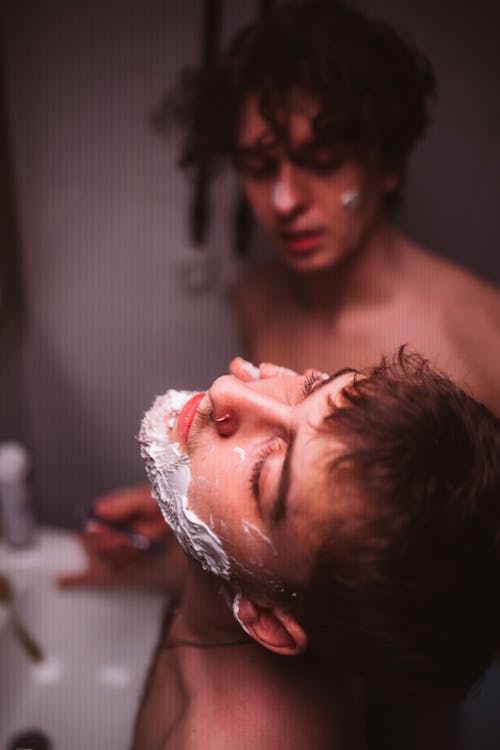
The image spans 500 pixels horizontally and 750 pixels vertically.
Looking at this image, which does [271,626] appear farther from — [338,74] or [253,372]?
[338,74]

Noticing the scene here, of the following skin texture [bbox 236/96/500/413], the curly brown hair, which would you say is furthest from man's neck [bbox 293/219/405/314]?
the curly brown hair

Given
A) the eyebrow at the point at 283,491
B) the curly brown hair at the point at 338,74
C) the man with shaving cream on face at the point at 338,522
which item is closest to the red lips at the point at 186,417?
the man with shaving cream on face at the point at 338,522

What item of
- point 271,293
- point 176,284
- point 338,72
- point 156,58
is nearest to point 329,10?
point 338,72

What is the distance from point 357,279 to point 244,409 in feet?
1.54

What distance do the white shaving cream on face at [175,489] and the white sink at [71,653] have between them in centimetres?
56

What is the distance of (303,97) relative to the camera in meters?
0.77

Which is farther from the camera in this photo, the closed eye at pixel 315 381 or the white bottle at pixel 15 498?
the white bottle at pixel 15 498

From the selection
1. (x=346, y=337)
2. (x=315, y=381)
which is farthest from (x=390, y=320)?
(x=315, y=381)

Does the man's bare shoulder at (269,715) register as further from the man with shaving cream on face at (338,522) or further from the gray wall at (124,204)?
the gray wall at (124,204)

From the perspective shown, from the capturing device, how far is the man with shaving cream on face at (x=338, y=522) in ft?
1.66

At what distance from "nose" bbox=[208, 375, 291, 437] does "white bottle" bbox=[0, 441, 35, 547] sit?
653 mm

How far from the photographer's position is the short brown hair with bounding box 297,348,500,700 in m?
0.50

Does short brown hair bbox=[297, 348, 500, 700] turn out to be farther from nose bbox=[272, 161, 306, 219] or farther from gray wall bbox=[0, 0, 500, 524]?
gray wall bbox=[0, 0, 500, 524]

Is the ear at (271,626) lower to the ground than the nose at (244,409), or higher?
lower
